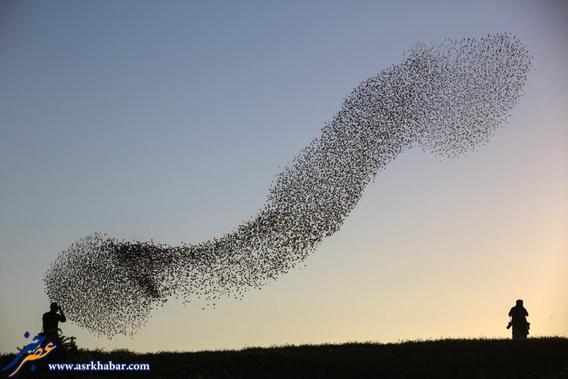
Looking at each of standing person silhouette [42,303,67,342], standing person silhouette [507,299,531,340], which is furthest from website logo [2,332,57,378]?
standing person silhouette [507,299,531,340]

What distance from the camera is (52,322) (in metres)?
30.2

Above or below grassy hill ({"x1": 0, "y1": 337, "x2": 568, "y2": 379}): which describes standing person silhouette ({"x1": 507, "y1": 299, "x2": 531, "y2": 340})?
above

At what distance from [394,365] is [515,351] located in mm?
4950

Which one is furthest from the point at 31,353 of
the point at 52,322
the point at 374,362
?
the point at 374,362

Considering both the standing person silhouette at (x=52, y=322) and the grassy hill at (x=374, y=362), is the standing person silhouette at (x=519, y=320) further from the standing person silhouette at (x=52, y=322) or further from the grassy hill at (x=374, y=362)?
the standing person silhouette at (x=52, y=322)

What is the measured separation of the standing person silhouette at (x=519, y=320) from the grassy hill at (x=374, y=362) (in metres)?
1.71

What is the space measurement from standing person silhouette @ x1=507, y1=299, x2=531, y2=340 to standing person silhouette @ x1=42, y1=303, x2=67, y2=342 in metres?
18.5

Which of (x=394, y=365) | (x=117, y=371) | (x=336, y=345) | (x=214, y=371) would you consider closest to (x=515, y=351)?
(x=394, y=365)

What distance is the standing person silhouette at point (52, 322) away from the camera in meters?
30.0

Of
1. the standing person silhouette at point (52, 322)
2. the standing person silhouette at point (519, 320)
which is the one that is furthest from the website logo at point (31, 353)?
the standing person silhouette at point (519, 320)

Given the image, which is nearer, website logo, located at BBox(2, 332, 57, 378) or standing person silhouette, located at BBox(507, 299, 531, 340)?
website logo, located at BBox(2, 332, 57, 378)

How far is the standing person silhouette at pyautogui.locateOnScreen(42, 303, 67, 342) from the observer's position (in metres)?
30.0

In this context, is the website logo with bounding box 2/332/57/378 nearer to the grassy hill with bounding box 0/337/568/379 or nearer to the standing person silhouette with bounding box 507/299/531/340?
the grassy hill with bounding box 0/337/568/379

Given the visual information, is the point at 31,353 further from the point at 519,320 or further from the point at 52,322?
the point at 519,320
